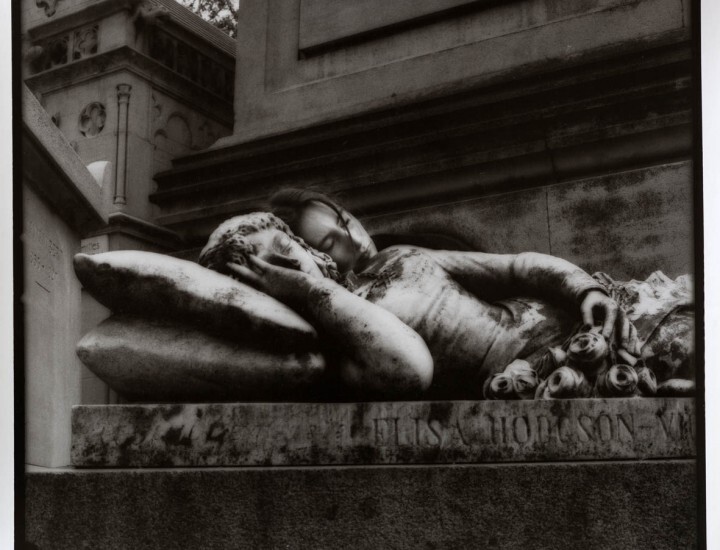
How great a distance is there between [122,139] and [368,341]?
341cm

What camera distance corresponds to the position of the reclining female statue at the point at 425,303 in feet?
16.5

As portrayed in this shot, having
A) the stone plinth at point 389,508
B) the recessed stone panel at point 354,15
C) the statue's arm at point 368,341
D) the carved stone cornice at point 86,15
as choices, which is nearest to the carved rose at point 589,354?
the stone plinth at point 389,508

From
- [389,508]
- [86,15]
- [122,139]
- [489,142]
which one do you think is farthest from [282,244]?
[86,15]

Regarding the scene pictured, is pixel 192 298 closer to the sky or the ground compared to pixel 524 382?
closer to the sky

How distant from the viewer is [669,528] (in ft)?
15.1

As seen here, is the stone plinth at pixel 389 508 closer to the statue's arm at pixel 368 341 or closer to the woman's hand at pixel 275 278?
the statue's arm at pixel 368 341

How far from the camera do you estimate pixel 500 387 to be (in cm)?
513

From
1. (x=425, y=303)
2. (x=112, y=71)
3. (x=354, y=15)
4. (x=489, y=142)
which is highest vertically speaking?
(x=354, y=15)

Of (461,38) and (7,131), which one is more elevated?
(461,38)

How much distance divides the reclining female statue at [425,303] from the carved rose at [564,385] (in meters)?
0.31

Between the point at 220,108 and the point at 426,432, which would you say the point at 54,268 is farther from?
the point at 426,432

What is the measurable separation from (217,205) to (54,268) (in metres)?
1.21

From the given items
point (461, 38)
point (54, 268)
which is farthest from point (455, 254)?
point (54, 268)

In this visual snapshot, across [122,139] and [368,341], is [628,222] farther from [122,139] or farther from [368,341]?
[122,139]
